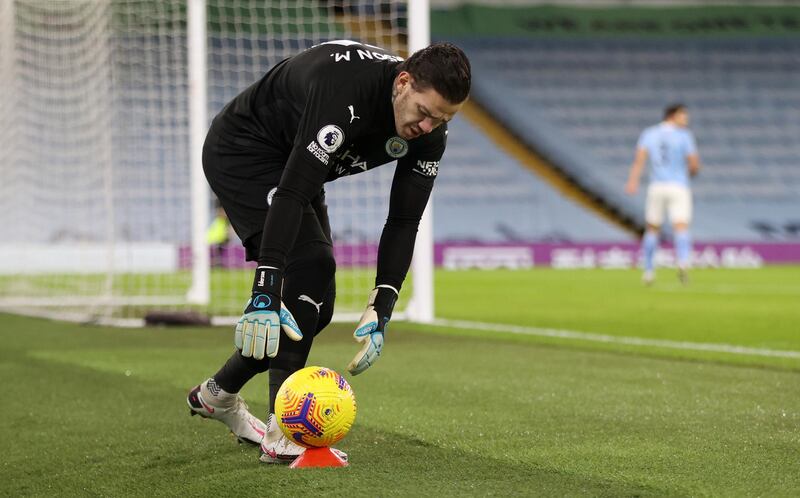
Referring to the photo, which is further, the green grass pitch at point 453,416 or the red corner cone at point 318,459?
the red corner cone at point 318,459

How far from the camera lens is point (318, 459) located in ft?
Result: 11.3

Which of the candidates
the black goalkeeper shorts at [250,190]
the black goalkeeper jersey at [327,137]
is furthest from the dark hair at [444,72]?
Result: the black goalkeeper shorts at [250,190]

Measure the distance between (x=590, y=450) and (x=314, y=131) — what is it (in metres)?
1.46

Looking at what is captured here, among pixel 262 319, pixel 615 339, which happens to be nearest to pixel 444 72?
pixel 262 319

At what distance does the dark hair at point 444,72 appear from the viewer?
123 inches

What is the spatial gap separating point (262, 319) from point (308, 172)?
45cm

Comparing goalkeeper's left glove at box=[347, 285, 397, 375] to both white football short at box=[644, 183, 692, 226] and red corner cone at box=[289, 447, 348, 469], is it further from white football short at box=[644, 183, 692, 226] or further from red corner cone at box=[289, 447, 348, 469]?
white football short at box=[644, 183, 692, 226]

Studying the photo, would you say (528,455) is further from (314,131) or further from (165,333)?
(165,333)

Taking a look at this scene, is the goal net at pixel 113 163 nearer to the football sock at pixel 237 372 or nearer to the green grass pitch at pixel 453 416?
the green grass pitch at pixel 453 416

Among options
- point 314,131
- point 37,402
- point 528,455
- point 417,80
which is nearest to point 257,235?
point 314,131

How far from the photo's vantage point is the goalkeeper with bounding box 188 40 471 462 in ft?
10.5

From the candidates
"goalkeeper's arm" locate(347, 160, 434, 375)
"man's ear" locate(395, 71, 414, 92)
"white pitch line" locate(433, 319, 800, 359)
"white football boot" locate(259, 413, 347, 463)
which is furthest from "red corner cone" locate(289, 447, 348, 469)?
"white pitch line" locate(433, 319, 800, 359)

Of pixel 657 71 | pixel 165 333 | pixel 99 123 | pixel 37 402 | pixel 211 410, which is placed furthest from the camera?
pixel 657 71

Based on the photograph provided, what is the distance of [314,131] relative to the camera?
10.6ft
